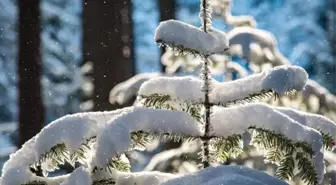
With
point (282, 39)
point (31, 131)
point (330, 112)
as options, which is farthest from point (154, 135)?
point (282, 39)

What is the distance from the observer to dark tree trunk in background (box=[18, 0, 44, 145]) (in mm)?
6438

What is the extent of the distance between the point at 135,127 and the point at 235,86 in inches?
15.7

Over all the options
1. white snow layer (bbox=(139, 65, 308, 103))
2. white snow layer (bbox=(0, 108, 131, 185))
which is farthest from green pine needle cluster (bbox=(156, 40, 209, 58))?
white snow layer (bbox=(0, 108, 131, 185))

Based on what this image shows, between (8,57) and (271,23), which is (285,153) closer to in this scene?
(271,23)

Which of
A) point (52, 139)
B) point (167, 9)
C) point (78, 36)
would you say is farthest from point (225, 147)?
point (78, 36)

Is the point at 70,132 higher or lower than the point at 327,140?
higher

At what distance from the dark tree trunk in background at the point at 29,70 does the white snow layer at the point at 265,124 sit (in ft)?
15.7

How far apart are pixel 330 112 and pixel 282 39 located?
396cm

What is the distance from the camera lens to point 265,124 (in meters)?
1.68

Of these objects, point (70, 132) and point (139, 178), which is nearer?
point (70, 132)

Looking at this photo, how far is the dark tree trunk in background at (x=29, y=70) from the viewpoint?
6.44 metres

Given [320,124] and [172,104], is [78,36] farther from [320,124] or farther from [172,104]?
[320,124]

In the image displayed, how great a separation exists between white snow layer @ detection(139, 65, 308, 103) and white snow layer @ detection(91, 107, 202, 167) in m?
0.10

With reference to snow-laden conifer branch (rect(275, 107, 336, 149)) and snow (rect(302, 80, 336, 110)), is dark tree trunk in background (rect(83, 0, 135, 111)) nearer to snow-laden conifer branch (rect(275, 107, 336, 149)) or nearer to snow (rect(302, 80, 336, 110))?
snow (rect(302, 80, 336, 110))
